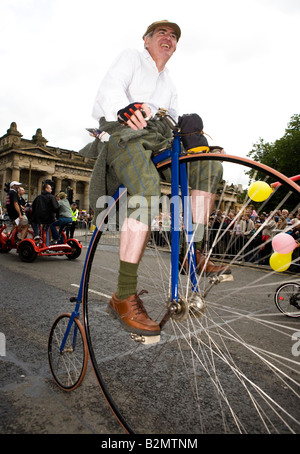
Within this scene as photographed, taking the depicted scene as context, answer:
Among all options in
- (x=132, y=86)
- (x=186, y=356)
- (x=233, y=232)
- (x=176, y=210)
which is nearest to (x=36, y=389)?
(x=186, y=356)

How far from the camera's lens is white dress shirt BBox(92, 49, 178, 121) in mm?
2027

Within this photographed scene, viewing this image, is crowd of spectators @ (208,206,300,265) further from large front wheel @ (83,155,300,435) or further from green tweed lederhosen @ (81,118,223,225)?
green tweed lederhosen @ (81,118,223,225)

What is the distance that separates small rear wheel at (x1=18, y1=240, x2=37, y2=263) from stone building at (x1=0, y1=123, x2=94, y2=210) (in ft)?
158

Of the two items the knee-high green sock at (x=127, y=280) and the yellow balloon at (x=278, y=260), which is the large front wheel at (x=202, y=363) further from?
the knee-high green sock at (x=127, y=280)

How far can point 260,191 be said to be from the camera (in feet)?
5.81

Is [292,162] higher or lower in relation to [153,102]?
higher

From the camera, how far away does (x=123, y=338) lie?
3.23 metres

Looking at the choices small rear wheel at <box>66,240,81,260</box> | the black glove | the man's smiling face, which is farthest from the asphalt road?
small rear wheel at <box>66,240,81,260</box>

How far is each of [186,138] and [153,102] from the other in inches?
18.8

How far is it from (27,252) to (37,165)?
178 feet

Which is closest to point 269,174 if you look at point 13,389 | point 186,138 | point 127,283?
point 186,138

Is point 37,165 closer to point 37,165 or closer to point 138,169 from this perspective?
point 37,165

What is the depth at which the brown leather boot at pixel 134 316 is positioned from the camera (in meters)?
1.78
